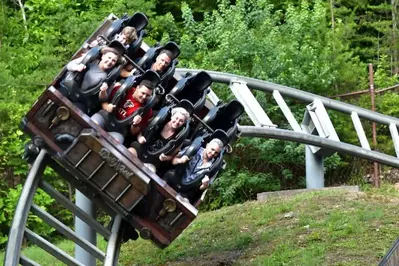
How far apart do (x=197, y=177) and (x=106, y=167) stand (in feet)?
2.26

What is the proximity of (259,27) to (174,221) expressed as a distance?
9697 millimetres

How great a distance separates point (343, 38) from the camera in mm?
16203

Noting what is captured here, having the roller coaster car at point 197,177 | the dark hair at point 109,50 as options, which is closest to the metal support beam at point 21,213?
the dark hair at point 109,50

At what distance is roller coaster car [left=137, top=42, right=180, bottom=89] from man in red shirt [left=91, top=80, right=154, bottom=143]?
526 millimetres

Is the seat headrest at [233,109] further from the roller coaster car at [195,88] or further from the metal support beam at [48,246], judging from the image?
the metal support beam at [48,246]

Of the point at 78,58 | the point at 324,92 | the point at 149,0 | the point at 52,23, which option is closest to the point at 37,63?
the point at 52,23

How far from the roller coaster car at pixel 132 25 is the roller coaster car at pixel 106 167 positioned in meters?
1.02

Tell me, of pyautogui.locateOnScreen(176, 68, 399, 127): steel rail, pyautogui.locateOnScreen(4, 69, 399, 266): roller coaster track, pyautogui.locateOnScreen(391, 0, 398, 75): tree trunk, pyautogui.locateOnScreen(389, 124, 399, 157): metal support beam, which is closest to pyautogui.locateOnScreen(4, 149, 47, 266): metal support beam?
pyautogui.locateOnScreen(4, 69, 399, 266): roller coaster track

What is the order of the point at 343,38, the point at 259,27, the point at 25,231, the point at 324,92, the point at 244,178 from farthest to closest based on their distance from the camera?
1. the point at 343,38
2. the point at 259,27
3. the point at 324,92
4. the point at 244,178
5. the point at 25,231

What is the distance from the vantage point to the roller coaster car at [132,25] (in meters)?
6.44

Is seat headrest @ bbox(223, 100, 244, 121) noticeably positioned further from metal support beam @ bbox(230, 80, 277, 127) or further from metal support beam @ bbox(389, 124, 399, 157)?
metal support beam @ bbox(389, 124, 399, 157)

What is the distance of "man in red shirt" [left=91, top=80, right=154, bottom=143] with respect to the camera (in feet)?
18.6

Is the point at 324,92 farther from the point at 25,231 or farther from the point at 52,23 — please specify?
the point at 25,231

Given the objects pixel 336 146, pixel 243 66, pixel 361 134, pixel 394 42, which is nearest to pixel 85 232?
pixel 336 146
